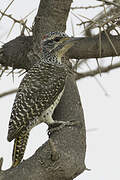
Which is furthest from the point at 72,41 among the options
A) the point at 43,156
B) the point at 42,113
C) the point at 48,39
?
the point at 43,156

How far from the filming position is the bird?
16.1 ft

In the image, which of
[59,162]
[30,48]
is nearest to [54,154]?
[59,162]

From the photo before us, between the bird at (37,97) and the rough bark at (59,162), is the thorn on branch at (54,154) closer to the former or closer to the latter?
the rough bark at (59,162)

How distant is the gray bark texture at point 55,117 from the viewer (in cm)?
369

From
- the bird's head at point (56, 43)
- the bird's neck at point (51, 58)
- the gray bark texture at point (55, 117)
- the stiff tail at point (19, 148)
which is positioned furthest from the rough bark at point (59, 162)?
the bird's neck at point (51, 58)

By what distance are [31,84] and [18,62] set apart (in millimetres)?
310

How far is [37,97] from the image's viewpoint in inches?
206

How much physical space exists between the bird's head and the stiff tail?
1.10 m

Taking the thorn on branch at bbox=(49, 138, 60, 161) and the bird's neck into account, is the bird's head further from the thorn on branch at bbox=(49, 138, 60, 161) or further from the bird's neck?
the thorn on branch at bbox=(49, 138, 60, 161)

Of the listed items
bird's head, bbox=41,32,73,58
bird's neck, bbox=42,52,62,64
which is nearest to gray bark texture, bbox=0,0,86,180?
bird's head, bbox=41,32,73,58

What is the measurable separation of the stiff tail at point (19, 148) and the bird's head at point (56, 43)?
110cm

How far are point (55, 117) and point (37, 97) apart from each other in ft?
1.09

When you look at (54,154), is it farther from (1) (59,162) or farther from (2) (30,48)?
(2) (30,48)

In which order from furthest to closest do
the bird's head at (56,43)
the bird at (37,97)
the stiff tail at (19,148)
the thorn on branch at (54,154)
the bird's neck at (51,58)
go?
the bird's neck at (51,58)
the bird's head at (56,43)
the bird at (37,97)
the stiff tail at (19,148)
the thorn on branch at (54,154)
